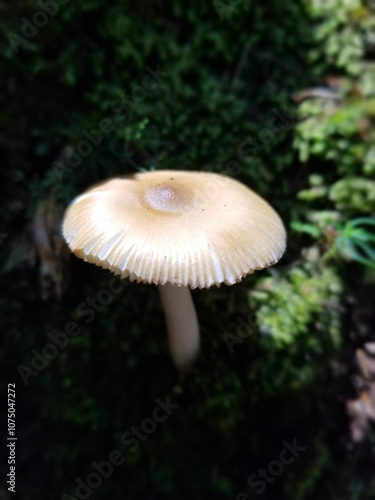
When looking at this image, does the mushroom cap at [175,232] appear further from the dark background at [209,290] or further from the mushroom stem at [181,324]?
the dark background at [209,290]

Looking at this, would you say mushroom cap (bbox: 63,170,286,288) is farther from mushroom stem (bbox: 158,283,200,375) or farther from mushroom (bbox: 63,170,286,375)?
mushroom stem (bbox: 158,283,200,375)

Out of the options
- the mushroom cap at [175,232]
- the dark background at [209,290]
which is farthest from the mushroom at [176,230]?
the dark background at [209,290]

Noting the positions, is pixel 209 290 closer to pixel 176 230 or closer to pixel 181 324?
pixel 181 324

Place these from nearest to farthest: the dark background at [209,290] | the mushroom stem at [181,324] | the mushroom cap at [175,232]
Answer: the mushroom cap at [175,232], the mushroom stem at [181,324], the dark background at [209,290]

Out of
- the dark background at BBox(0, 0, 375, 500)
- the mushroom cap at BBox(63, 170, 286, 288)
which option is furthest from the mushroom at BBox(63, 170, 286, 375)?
the dark background at BBox(0, 0, 375, 500)

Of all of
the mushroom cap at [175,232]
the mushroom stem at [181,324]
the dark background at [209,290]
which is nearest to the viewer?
the mushroom cap at [175,232]

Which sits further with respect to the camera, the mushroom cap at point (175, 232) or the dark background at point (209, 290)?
the dark background at point (209, 290)

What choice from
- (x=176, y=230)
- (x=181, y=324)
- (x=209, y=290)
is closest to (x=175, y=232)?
(x=176, y=230)

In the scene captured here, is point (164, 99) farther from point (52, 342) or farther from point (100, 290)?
point (52, 342)
